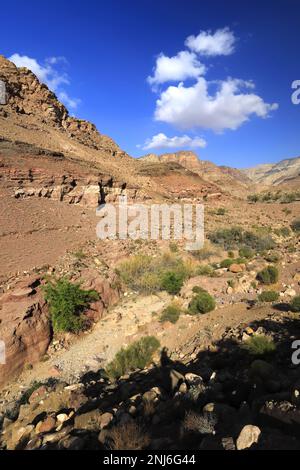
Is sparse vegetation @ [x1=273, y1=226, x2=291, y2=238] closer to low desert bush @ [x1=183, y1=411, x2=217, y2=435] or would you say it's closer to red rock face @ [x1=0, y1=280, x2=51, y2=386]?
red rock face @ [x1=0, y1=280, x2=51, y2=386]

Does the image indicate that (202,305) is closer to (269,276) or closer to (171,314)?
(171,314)

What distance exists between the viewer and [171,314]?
973cm

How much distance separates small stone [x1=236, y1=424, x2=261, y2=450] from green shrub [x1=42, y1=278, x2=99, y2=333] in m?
6.92

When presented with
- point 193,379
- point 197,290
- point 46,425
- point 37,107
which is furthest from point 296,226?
point 37,107

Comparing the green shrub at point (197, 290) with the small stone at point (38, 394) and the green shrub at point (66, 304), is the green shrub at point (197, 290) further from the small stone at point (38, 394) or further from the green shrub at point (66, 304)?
the small stone at point (38, 394)

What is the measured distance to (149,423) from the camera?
4184 millimetres

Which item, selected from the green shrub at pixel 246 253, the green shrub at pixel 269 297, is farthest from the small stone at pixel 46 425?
the green shrub at pixel 246 253

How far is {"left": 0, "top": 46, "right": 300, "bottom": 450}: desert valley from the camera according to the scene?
155 inches

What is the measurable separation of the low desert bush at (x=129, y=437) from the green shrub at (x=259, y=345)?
2.97 m

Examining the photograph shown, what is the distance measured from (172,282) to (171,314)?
227 centimetres
